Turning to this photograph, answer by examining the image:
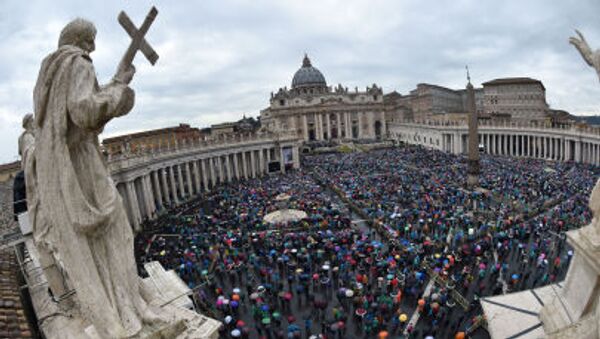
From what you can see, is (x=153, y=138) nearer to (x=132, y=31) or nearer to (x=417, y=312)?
(x=417, y=312)

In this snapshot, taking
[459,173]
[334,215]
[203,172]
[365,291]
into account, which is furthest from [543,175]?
[203,172]

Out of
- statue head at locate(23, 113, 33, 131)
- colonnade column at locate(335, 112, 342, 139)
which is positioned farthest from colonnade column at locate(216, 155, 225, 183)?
colonnade column at locate(335, 112, 342, 139)

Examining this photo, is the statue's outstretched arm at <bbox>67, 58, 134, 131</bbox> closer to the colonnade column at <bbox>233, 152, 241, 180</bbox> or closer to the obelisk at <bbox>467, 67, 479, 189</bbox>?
the obelisk at <bbox>467, 67, 479, 189</bbox>

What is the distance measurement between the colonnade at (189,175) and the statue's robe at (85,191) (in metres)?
31.9

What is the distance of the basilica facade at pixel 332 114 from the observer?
359 feet

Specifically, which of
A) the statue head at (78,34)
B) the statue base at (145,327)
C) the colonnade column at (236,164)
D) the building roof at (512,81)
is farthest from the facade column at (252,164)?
the building roof at (512,81)

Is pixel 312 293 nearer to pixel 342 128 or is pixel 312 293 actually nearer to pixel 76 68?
pixel 76 68

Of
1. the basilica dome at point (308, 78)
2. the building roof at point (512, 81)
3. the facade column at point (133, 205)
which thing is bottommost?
the facade column at point (133, 205)

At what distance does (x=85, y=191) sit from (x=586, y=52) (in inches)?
286

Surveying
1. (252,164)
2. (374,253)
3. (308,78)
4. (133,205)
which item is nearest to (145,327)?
(374,253)

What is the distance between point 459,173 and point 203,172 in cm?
3541

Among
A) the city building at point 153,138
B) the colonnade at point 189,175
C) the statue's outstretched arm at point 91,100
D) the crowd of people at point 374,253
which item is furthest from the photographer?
the city building at point 153,138

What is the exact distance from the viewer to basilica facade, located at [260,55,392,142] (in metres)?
110

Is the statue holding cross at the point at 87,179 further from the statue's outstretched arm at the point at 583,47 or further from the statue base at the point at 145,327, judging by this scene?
the statue's outstretched arm at the point at 583,47
